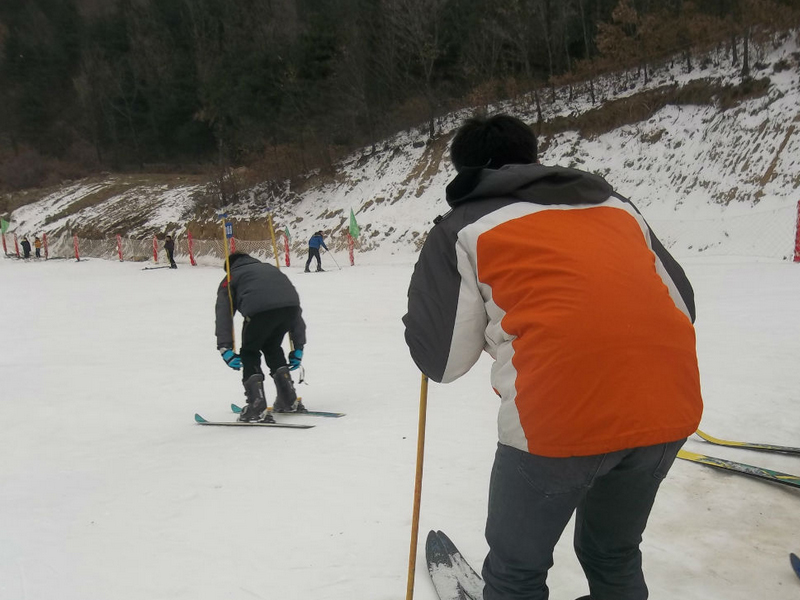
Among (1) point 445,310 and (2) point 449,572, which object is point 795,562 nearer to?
(2) point 449,572

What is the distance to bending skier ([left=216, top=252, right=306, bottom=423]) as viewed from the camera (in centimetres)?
495

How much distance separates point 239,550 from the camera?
282 cm

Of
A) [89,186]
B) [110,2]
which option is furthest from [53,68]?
[89,186]

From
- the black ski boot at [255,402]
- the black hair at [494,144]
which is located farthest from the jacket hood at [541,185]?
the black ski boot at [255,402]

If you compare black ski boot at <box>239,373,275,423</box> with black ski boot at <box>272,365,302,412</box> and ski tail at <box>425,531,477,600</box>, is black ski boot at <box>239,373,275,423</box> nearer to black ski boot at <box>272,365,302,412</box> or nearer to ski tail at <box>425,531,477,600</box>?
black ski boot at <box>272,365,302,412</box>

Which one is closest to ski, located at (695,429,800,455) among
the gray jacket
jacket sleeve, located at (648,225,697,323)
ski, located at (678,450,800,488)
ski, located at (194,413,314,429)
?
ski, located at (678,450,800,488)

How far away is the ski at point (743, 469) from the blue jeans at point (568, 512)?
1.69 m

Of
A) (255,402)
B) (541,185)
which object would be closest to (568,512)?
(541,185)

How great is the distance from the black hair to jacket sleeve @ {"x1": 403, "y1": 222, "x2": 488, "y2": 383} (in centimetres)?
27

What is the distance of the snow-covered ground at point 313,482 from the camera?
8.48ft

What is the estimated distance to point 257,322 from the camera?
16.3 feet

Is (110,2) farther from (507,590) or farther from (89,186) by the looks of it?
→ (507,590)

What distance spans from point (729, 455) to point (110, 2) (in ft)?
217

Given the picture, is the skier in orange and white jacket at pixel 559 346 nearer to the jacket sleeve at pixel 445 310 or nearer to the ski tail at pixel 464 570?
the jacket sleeve at pixel 445 310
